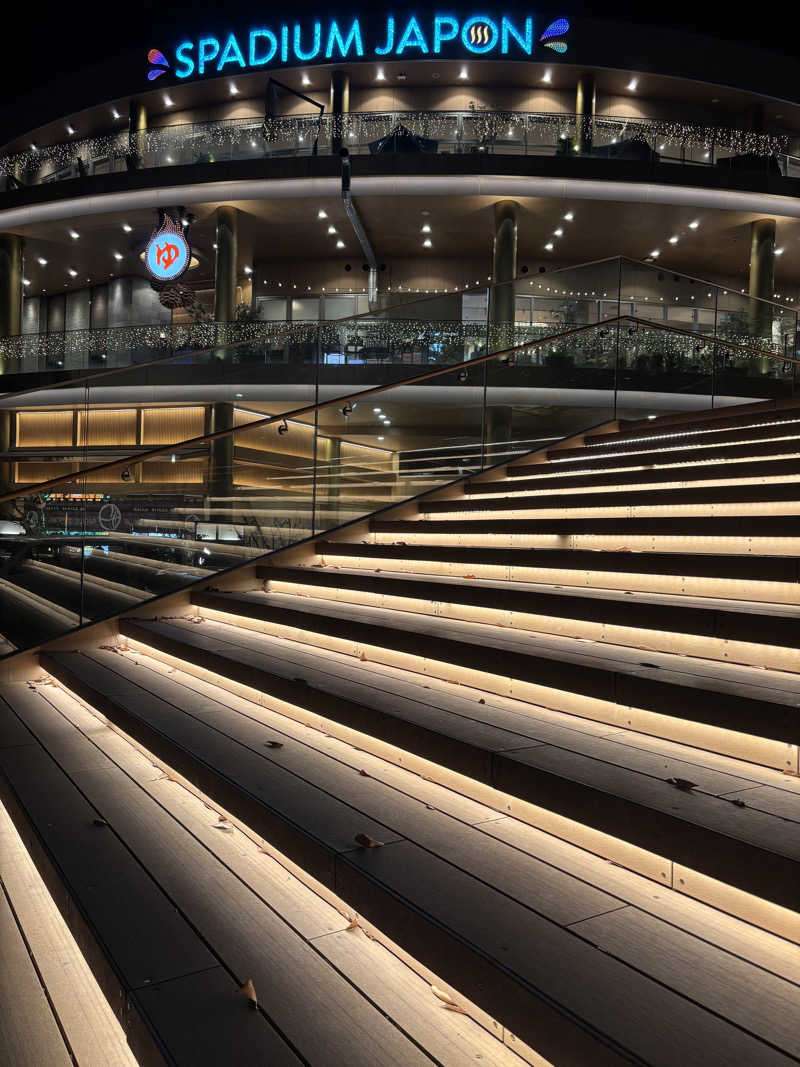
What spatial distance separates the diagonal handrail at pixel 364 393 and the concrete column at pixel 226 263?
11.8 meters

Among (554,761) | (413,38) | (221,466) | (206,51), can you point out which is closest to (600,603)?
(554,761)

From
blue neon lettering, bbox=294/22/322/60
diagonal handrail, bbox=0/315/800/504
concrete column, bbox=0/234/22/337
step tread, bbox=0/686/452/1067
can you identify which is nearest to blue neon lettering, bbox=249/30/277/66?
blue neon lettering, bbox=294/22/322/60

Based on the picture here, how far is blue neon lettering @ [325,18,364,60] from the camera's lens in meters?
19.2

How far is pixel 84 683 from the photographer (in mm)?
4141

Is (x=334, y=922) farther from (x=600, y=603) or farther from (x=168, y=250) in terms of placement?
(x=168, y=250)

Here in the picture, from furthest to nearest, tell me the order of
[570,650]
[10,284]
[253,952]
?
[10,284] → [570,650] → [253,952]

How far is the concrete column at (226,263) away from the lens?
1730 cm

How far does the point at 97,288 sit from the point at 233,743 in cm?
2455

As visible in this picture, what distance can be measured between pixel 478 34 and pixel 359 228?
640 centimetres

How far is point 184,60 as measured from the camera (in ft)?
66.3

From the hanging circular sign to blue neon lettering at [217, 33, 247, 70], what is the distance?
6072 mm

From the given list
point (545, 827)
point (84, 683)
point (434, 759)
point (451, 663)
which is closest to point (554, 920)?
point (545, 827)

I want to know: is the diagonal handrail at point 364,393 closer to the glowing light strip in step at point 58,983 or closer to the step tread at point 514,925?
the glowing light strip in step at point 58,983

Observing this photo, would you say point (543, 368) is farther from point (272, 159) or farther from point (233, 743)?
point (272, 159)
